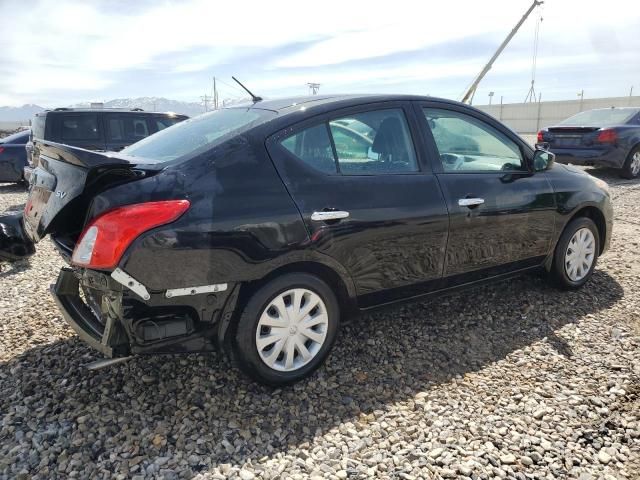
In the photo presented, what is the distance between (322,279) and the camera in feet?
9.37

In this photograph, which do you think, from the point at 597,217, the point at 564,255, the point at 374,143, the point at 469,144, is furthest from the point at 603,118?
the point at 374,143

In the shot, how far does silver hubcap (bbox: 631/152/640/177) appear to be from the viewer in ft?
33.7

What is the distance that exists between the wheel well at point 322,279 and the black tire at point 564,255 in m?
2.04

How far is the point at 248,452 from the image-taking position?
234 cm

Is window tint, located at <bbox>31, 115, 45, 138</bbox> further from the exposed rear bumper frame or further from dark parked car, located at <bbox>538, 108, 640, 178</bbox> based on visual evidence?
dark parked car, located at <bbox>538, 108, 640, 178</bbox>

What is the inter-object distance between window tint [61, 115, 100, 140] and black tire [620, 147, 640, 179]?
1047 cm

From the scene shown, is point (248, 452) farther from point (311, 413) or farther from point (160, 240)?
point (160, 240)

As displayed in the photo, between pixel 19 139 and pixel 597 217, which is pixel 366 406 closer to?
pixel 597 217

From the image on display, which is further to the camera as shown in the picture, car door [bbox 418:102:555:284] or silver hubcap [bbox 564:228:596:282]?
silver hubcap [bbox 564:228:596:282]

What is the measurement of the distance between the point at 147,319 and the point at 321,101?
1.63m

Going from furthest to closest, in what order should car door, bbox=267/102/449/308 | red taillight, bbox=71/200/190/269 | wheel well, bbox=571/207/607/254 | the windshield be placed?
the windshield → wheel well, bbox=571/207/607/254 → car door, bbox=267/102/449/308 → red taillight, bbox=71/200/190/269

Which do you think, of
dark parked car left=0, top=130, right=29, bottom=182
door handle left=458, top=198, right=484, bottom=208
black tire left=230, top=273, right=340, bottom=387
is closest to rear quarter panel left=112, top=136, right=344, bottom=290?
black tire left=230, top=273, right=340, bottom=387

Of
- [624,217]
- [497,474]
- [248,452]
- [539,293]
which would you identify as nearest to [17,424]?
[248,452]

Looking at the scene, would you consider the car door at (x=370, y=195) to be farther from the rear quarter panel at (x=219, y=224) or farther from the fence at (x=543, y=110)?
the fence at (x=543, y=110)
